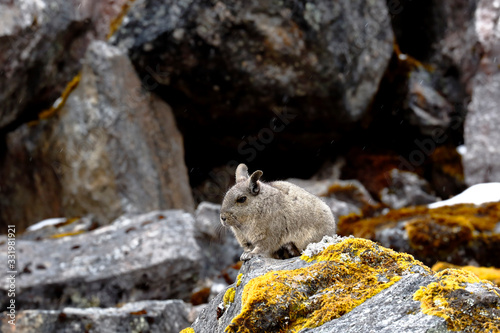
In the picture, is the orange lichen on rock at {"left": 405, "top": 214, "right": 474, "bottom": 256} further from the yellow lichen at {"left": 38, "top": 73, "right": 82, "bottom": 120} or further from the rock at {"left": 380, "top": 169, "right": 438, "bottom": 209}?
the yellow lichen at {"left": 38, "top": 73, "right": 82, "bottom": 120}

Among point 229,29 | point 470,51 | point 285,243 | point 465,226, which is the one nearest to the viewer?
point 285,243

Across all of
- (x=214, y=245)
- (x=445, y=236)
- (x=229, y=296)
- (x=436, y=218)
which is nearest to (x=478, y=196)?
(x=436, y=218)

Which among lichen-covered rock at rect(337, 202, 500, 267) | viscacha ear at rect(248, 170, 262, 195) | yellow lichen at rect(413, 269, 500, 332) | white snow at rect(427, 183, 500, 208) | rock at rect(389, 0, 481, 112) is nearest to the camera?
yellow lichen at rect(413, 269, 500, 332)

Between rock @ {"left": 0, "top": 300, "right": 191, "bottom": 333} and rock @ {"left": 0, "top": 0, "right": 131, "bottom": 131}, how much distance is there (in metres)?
7.87

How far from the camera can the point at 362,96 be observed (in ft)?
52.1

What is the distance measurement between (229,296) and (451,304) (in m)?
2.22

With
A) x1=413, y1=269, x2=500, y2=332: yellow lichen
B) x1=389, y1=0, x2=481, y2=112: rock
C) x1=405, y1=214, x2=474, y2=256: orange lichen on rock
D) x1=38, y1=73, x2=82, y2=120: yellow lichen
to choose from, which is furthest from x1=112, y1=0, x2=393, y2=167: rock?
x1=413, y1=269, x2=500, y2=332: yellow lichen

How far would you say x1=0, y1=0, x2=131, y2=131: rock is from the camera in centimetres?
1456

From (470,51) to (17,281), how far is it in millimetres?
15043

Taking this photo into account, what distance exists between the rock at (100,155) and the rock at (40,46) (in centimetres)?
95

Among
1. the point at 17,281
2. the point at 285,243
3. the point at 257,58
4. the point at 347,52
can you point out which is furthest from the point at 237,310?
the point at 347,52

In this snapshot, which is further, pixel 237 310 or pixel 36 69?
pixel 36 69

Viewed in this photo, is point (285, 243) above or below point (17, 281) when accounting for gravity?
above

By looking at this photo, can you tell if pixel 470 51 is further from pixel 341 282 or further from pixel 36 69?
pixel 341 282
